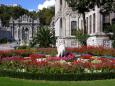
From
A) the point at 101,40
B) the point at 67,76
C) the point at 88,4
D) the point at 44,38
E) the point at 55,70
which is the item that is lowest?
the point at 67,76

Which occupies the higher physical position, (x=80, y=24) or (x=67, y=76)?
(x=80, y=24)

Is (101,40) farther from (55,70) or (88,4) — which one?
(55,70)

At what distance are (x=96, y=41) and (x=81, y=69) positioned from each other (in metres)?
27.9

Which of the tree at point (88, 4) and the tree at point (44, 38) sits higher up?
the tree at point (88, 4)

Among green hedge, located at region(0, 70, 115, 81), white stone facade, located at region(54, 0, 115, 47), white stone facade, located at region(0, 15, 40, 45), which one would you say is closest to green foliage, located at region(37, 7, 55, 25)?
white stone facade, located at region(0, 15, 40, 45)

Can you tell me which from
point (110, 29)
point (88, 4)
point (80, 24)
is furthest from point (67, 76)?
point (80, 24)

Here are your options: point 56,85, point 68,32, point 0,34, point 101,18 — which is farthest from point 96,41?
point 0,34

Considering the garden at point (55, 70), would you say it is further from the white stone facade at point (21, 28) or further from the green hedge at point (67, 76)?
the white stone facade at point (21, 28)

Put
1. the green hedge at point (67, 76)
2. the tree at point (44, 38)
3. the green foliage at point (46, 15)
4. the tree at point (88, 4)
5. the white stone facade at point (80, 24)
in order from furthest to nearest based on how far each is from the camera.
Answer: the green foliage at point (46, 15) < the white stone facade at point (80, 24) < the tree at point (44, 38) < the tree at point (88, 4) < the green hedge at point (67, 76)

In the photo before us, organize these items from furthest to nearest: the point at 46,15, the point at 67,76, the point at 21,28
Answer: the point at 46,15 < the point at 21,28 < the point at 67,76

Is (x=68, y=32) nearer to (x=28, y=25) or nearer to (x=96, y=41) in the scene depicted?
(x=96, y=41)

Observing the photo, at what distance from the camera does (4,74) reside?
805 inches

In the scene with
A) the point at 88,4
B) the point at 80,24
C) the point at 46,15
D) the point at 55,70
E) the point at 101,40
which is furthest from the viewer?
the point at 46,15

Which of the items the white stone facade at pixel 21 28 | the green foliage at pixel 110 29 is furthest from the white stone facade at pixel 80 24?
the white stone facade at pixel 21 28
